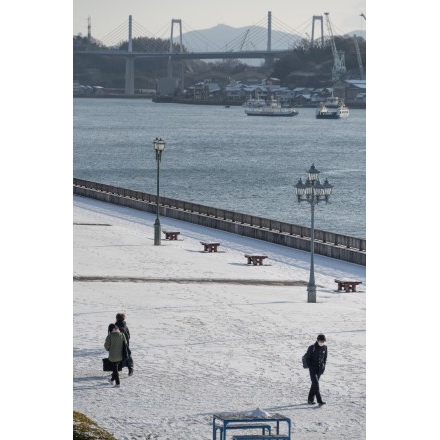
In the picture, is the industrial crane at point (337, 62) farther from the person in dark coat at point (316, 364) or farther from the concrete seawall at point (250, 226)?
the person in dark coat at point (316, 364)

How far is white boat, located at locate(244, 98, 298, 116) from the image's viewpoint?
143m

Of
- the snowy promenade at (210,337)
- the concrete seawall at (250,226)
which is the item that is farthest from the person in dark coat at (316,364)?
the concrete seawall at (250,226)

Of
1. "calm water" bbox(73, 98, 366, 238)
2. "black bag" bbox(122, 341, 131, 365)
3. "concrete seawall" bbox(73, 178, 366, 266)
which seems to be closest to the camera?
"black bag" bbox(122, 341, 131, 365)

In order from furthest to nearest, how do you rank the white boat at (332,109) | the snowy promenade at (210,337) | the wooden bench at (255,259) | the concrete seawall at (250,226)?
the white boat at (332,109) → the concrete seawall at (250,226) → the wooden bench at (255,259) → the snowy promenade at (210,337)

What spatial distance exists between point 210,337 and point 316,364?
3.35 meters

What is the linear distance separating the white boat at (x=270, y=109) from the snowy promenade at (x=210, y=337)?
117701 mm

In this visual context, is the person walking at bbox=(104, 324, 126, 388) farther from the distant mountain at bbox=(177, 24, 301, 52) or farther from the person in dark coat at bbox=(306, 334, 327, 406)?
the distant mountain at bbox=(177, 24, 301, 52)

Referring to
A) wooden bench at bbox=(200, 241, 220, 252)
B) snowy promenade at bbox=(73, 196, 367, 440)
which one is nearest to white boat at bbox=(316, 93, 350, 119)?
wooden bench at bbox=(200, 241, 220, 252)

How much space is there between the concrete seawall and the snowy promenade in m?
0.43

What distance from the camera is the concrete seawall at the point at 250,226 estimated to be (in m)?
25.4

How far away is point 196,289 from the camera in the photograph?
1944cm
